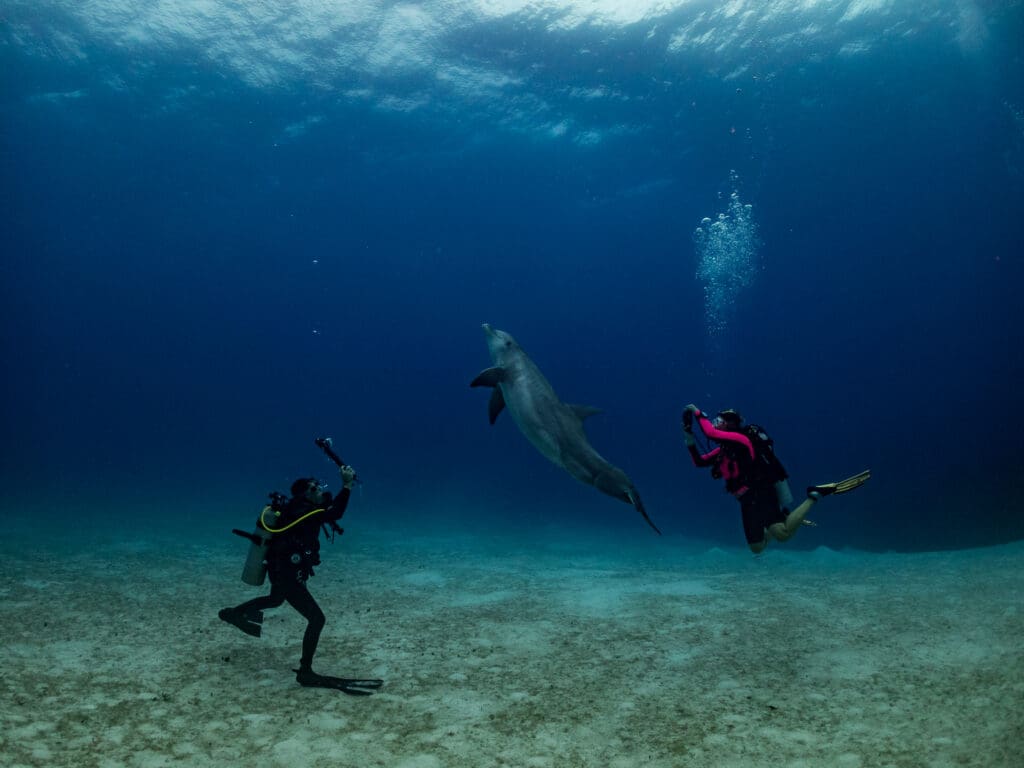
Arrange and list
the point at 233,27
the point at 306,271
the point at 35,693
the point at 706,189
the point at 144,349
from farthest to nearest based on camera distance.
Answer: the point at 144,349 < the point at 306,271 < the point at 706,189 < the point at 233,27 < the point at 35,693

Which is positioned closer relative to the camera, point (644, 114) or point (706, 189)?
point (644, 114)

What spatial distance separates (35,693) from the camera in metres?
5.39

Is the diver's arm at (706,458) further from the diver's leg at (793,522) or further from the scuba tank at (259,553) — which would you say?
the scuba tank at (259,553)

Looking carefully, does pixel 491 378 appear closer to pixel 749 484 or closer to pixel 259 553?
pixel 749 484

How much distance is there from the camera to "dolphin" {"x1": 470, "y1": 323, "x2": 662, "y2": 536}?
649cm

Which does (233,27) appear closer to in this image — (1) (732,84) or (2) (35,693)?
(1) (732,84)

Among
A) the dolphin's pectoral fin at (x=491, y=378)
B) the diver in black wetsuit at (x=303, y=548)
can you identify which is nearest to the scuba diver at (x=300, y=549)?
the diver in black wetsuit at (x=303, y=548)

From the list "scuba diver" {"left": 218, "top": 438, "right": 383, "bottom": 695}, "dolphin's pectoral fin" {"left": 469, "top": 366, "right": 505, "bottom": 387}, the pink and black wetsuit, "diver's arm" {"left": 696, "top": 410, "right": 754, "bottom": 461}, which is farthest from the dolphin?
"scuba diver" {"left": 218, "top": 438, "right": 383, "bottom": 695}

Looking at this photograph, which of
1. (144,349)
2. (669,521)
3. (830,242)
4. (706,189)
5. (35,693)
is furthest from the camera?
(144,349)

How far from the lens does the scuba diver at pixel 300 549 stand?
18.8 feet

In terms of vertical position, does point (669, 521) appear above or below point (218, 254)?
below

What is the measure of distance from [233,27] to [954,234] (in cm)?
4400

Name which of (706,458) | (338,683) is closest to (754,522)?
(706,458)

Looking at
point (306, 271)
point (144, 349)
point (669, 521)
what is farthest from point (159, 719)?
point (144, 349)
